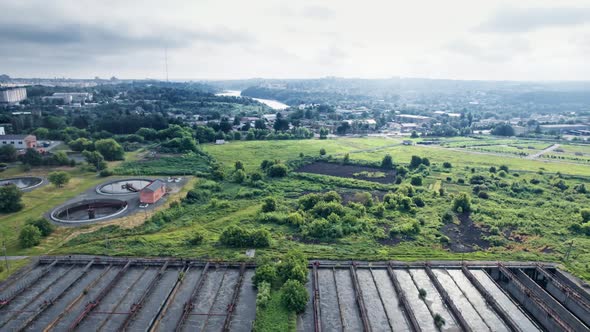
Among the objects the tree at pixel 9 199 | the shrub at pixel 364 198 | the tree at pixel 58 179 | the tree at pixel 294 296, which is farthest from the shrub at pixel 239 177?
the tree at pixel 294 296

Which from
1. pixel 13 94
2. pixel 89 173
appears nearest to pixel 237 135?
pixel 89 173

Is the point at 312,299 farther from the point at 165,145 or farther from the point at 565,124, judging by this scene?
the point at 565,124

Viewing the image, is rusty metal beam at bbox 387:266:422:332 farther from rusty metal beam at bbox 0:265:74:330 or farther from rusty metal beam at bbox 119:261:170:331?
rusty metal beam at bbox 0:265:74:330

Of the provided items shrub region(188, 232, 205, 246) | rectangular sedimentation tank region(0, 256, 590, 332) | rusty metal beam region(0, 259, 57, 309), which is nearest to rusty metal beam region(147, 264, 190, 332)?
rectangular sedimentation tank region(0, 256, 590, 332)

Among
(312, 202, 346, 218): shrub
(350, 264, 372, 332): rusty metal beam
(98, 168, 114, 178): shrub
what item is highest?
(98, 168, 114, 178): shrub

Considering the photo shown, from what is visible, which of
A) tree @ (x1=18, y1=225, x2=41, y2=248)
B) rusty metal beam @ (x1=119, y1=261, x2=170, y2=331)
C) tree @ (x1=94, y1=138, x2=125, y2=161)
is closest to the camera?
rusty metal beam @ (x1=119, y1=261, x2=170, y2=331)

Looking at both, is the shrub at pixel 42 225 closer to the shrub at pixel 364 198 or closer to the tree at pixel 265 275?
the tree at pixel 265 275

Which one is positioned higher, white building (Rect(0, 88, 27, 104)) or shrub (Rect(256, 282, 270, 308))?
white building (Rect(0, 88, 27, 104))
